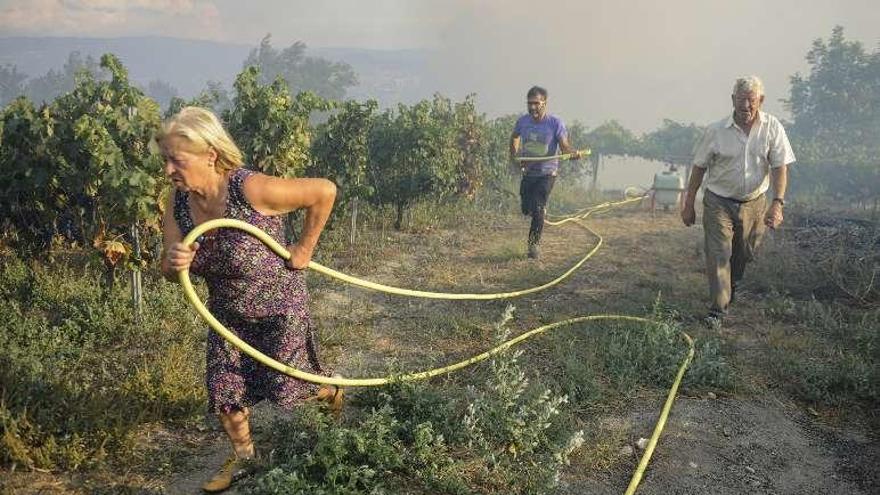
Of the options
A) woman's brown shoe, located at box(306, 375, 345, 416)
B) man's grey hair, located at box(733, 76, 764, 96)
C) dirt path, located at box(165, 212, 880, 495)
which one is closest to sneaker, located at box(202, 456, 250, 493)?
dirt path, located at box(165, 212, 880, 495)

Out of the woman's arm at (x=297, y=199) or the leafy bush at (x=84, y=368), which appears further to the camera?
the leafy bush at (x=84, y=368)

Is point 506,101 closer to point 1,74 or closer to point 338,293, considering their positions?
point 1,74

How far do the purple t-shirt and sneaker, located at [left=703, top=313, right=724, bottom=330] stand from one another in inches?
115

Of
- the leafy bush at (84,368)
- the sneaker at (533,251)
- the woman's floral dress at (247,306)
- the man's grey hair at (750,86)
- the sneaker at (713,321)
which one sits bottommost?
the leafy bush at (84,368)

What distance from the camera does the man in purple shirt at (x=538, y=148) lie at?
7.88 metres

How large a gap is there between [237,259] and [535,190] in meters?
5.68

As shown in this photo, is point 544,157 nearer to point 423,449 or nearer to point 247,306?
point 423,449

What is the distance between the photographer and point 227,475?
3.06 metres

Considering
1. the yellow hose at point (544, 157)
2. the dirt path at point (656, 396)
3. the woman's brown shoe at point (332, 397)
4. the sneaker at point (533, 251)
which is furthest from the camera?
the sneaker at point (533, 251)

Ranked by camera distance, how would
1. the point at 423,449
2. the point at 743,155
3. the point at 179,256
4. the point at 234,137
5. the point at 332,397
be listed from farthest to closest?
the point at 234,137, the point at 743,155, the point at 332,397, the point at 423,449, the point at 179,256

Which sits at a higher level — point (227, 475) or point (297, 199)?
point (297, 199)

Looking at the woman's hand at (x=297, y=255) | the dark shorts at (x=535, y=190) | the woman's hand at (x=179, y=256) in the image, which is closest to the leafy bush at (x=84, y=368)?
the woman's hand at (x=179, y=256)

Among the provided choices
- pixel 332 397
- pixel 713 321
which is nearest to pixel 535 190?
pixel 713 321

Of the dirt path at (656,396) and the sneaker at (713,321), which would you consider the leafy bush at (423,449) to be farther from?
the sneaker at (713,321)
